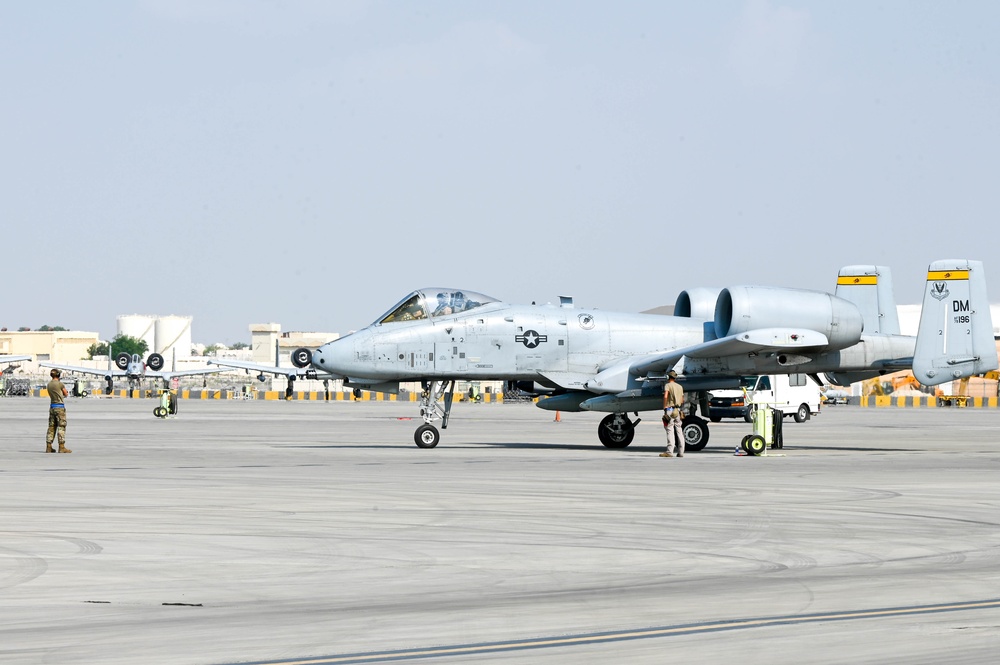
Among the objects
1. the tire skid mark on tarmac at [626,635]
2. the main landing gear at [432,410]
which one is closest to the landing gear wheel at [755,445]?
the main landing gear at [432,410]

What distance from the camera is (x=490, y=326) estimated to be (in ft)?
91.9

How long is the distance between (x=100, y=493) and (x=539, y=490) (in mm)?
5678

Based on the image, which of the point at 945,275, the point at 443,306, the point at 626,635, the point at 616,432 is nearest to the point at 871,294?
the point at 945,275

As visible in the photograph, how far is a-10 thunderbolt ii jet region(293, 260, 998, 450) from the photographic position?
27.3 metres

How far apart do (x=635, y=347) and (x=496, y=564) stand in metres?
18.6

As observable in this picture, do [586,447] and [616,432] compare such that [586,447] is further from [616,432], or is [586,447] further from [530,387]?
[530,387]

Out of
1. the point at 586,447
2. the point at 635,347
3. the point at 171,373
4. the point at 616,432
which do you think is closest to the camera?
the point at 635,347

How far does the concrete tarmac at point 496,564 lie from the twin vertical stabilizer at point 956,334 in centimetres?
640

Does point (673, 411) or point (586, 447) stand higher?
point (673, 411)

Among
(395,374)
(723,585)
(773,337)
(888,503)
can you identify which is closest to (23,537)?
(723,585)

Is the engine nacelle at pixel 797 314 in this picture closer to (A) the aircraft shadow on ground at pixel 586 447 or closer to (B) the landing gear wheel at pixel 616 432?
(A) the aircraft shadow on ground at pixel 586 447

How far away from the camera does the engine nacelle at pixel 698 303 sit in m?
30.0

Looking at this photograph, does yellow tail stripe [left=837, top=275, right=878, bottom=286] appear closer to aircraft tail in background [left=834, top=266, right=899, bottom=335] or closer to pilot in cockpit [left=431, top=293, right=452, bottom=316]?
aircraft tail in background [left=834, top=266, right=899, bottom=335]

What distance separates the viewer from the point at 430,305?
2808 centimetres
